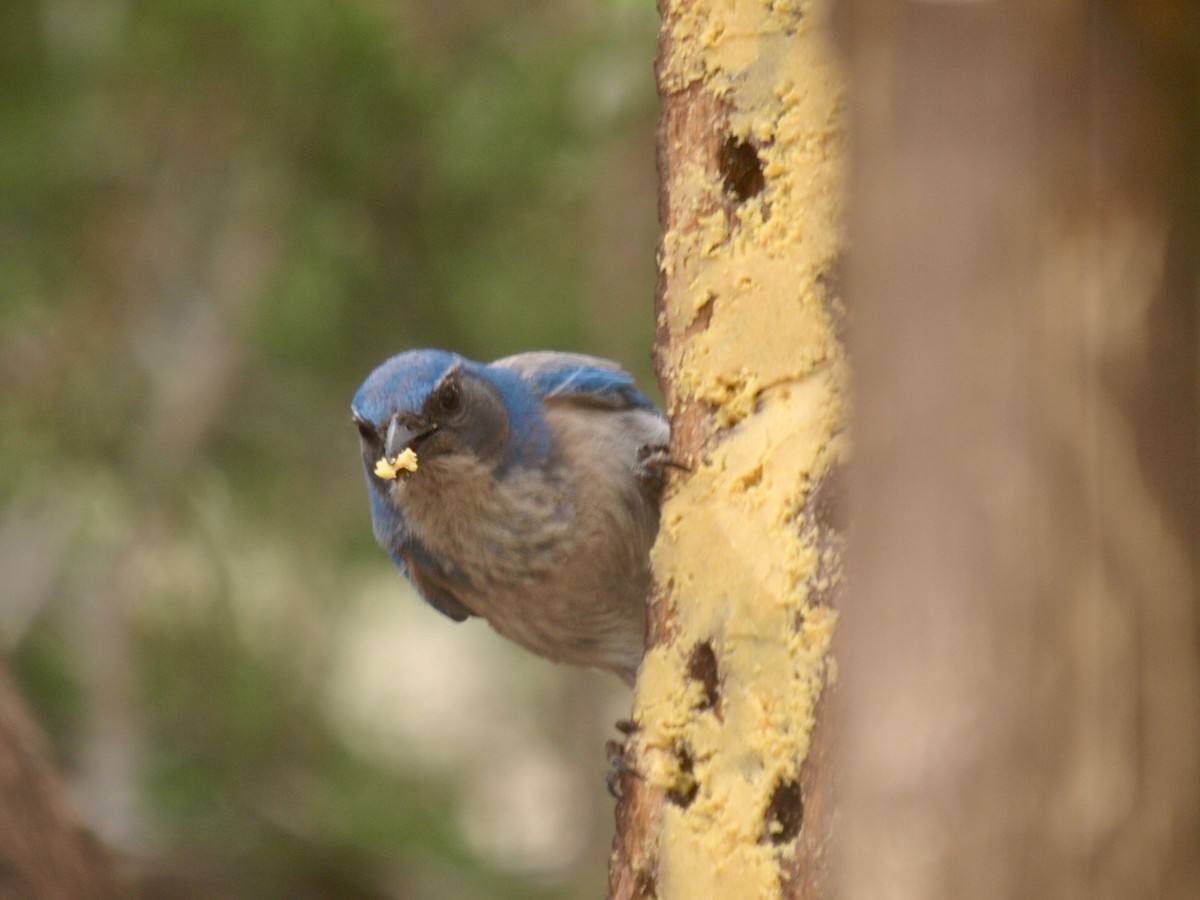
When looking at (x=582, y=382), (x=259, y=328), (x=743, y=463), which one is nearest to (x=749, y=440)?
(x=743, y=463)

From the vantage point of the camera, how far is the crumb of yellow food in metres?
A: 4.31

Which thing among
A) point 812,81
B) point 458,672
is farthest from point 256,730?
point 812,81

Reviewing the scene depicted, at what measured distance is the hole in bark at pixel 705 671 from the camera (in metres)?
3.45

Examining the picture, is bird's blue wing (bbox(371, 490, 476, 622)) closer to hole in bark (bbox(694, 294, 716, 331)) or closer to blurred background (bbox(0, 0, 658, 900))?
hole in bark (bbox(694, 294, 716, 331))

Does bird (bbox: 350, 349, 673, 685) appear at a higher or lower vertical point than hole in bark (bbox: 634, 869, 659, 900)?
higher

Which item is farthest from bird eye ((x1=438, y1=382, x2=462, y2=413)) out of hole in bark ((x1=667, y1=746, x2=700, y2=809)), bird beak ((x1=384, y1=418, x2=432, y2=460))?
hole in bark ((x1=667, y1=746, x2=700, y2=809))

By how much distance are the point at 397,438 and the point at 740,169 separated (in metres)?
1.39

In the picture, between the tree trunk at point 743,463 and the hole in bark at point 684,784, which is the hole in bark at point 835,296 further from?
the hole in bark at point 684,784

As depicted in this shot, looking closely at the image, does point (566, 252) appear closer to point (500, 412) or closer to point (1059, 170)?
point (500, 412)

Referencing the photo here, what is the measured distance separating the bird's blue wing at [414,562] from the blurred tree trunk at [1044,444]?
3.18m

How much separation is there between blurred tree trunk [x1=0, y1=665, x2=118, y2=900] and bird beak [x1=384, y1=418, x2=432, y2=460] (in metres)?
2.08

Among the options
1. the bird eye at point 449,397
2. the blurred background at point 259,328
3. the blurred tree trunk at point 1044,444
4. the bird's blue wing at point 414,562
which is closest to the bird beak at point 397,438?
the bird eye at point 449,397

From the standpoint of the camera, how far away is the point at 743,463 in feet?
11.2

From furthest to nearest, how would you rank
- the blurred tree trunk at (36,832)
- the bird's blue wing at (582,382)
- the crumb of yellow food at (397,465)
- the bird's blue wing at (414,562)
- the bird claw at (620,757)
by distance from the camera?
the blurred tree trunk at (36,832) < the bird's blue wing at (582,382) < the bird's blue wing at (414,562) < the crumb of yellow food at (397,465) < the bird claw at (620,757)
